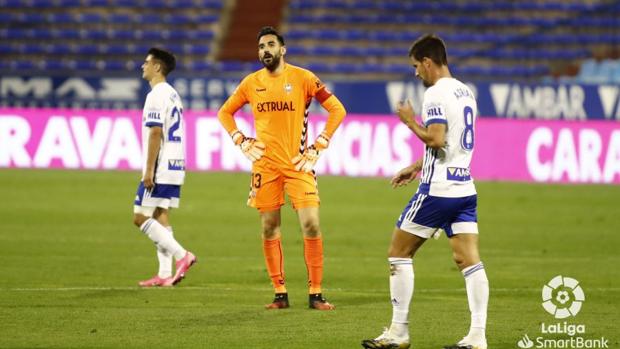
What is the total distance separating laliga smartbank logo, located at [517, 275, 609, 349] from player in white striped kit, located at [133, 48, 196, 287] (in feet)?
11.2

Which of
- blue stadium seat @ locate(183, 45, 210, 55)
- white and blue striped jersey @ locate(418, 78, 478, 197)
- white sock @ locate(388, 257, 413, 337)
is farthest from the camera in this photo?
blue stadium seat @ locate(183, 45, 210, 55)

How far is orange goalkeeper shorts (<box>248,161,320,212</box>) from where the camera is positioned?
390 inches

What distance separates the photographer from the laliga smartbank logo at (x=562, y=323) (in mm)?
8133

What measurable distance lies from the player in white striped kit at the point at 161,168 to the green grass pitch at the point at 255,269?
306 millimetres

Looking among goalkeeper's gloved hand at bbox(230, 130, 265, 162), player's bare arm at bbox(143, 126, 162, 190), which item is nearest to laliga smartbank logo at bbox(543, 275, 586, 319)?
goalkeeper's gloved hand at bbox(230, 130, 265, 162)

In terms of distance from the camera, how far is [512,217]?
18.4 m

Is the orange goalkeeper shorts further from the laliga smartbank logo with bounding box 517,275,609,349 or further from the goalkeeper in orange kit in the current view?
the laliga smartbank logo with bounding box 517,275,609,349

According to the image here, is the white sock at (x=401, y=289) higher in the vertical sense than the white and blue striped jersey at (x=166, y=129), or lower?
lower

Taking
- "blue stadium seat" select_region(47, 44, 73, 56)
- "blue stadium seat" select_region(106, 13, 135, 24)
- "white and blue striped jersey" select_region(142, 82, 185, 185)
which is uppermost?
"blue stadium seat" select_region(106, 13, 135, 24)

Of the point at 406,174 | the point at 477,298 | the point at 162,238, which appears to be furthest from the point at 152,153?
the point at 477,298

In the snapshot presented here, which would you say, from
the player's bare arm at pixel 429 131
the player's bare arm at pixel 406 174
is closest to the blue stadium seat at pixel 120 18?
the player's bare arm at pixel 406 174

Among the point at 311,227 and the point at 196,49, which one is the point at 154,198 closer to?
the point at 311,227

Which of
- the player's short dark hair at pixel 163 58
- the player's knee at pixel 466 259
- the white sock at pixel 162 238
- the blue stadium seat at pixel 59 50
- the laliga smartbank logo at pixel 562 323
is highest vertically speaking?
the blue stadium seat at pixel 59 50

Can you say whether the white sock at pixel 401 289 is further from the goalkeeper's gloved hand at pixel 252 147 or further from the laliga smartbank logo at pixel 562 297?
the goalkeeper's gloved hand at pixel 252 147
